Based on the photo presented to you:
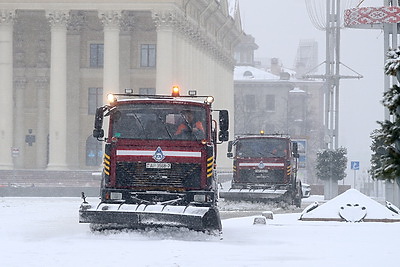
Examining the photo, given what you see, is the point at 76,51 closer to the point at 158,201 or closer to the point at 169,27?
the point at 169,27

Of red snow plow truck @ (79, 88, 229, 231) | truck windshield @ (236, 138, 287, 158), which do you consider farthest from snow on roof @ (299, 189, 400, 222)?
truck windshield @ (236, 138, 287, 158)

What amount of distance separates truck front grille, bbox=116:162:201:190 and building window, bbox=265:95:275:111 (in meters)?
124

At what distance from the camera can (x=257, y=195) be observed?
38.0m

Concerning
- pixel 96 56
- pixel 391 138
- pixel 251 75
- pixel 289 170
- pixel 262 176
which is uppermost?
pixel 251 75

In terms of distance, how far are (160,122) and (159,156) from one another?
0.76 meters

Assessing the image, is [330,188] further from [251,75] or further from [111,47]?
[251,75]

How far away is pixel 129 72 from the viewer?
8244cm

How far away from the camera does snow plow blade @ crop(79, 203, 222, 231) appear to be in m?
21.4

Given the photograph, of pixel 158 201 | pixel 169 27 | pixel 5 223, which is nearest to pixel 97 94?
pixel 169 27

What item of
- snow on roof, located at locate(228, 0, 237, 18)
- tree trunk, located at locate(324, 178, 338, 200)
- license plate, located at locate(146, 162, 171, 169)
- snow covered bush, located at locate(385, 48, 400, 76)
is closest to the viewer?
snow covered bush, located at locate(385, 48, 400, 76)

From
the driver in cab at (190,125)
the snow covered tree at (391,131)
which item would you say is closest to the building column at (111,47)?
the driver in cab at (190,125)

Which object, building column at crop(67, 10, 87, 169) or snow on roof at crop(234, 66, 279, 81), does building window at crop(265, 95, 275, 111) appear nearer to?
snow on roof at crop(234, 66, 279, 81)

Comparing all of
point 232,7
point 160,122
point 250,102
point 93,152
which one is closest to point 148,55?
point 93,152

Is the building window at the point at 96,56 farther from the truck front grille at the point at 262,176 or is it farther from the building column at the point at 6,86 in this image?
the truck front grille at the point at 262,176
